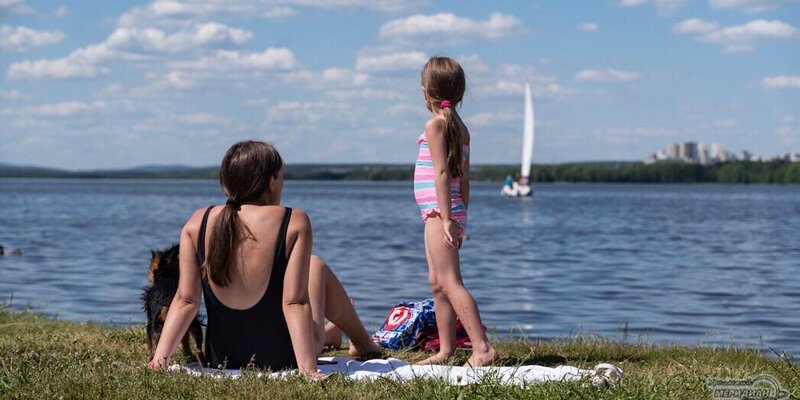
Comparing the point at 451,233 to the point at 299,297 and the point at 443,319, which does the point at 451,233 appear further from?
the point at 299,297

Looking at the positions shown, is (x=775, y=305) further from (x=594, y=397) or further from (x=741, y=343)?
(x=594, y=397)

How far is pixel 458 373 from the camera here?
5789mm

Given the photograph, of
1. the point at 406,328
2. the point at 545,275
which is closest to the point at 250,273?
the point at 406,328

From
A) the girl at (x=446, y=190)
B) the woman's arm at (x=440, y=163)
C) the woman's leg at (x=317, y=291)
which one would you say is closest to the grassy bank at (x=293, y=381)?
the girl at (x=446, y=190)

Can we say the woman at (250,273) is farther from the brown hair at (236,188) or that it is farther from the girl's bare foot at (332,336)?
the girl's bare foot at (332,336)

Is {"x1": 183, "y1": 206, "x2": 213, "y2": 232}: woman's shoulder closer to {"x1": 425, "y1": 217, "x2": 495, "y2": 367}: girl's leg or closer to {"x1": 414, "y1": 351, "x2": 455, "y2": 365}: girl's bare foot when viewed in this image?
{"x1": 425, "y1": 217, "x2": 495, "y2": 367}: girl's leg

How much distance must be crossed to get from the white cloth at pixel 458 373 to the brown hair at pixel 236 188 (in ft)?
1.89

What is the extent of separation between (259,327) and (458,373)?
1.08 meters

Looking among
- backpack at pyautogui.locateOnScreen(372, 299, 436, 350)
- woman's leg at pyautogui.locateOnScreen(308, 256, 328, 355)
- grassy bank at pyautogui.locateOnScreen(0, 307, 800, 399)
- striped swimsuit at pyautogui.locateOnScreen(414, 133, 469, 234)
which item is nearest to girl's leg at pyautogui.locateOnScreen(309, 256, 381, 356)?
woman's leg at pyautogui.locateOnScreen(308, 256, 328, 355)

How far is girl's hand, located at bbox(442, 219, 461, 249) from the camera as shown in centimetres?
650

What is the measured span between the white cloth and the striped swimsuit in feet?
3.21

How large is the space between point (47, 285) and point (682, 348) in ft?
37.5

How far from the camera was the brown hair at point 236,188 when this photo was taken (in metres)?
5.75

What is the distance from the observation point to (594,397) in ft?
16.4
